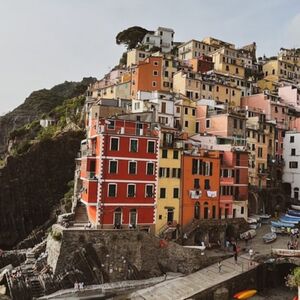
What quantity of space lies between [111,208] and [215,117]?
24316mm

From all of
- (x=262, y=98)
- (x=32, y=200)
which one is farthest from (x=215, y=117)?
(x=32, y=200)

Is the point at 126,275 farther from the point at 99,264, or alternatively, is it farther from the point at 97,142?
the point at 97,142

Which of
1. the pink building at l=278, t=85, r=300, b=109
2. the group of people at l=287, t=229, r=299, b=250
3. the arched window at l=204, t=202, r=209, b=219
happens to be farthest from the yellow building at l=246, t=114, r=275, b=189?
the pink building at l=278, t=85, r=300, b=109

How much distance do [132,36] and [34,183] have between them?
54682 mm

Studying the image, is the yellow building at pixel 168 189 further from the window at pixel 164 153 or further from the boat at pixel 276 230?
the boat at pixel 276 230

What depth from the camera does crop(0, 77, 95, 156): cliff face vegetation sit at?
111 m

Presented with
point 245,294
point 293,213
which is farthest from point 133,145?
point 293,213

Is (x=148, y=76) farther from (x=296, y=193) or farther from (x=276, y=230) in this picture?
(x=276, y=230)

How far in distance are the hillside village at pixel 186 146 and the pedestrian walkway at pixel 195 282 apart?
6.38 m

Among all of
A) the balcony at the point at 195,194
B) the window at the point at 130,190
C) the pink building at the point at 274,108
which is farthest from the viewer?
the pink building at the point at 274,108

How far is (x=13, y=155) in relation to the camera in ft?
242

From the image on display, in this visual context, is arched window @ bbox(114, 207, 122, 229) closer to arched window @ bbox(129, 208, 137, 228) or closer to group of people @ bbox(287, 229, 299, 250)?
arched window @ bbox(129, 208, 137, 228)

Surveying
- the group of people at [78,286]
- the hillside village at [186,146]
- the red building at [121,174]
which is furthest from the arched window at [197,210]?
the group of people at [78,286]

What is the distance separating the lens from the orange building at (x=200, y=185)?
4253 cm
